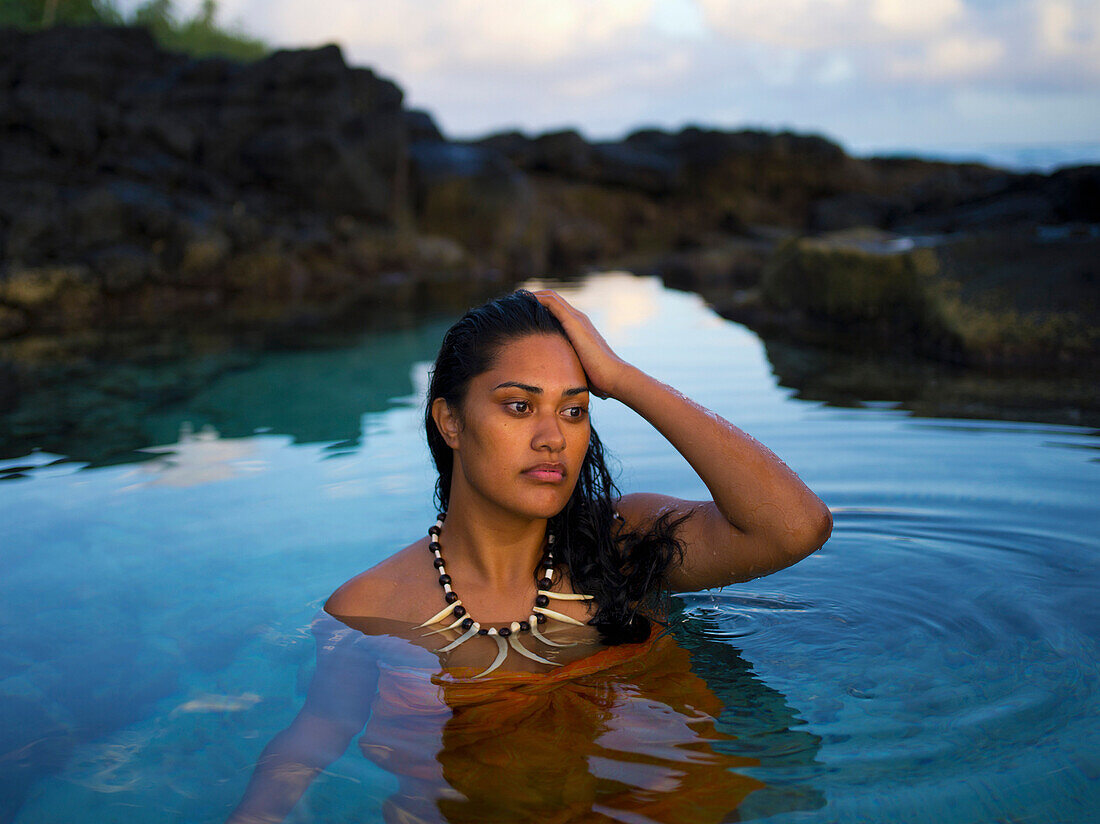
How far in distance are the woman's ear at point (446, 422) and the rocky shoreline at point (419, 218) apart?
6.30 metres

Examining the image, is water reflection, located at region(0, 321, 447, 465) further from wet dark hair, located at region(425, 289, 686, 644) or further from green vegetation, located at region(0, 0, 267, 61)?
green vegetation, located at region(0, 0, 267, 61)

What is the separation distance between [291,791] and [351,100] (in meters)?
21.4

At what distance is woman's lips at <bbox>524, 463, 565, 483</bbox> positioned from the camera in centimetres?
261

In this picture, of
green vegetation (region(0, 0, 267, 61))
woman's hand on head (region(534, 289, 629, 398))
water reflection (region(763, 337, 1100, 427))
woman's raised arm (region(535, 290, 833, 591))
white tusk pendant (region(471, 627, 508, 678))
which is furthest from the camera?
green vegetation (region(0, 0, 267, 61))

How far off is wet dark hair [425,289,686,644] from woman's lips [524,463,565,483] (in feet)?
1.02

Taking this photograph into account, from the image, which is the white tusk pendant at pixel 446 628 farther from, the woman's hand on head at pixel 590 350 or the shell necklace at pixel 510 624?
the woman's hand on head at pixel 590 350

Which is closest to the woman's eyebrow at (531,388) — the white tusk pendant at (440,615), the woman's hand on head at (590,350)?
the woman's hand on head at (590,350)

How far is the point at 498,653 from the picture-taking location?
9.57ft

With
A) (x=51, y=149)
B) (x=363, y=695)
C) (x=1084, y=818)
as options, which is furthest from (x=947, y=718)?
Answer: (x=51, y=149)

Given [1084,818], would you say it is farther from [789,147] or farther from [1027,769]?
[789,147]

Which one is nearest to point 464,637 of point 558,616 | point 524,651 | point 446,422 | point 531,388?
point 524,651

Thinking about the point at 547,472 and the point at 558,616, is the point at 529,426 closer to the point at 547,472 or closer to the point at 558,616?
the point at 547,472

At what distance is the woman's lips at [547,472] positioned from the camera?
8.57ft

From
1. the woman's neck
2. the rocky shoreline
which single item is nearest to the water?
the woman's neck
